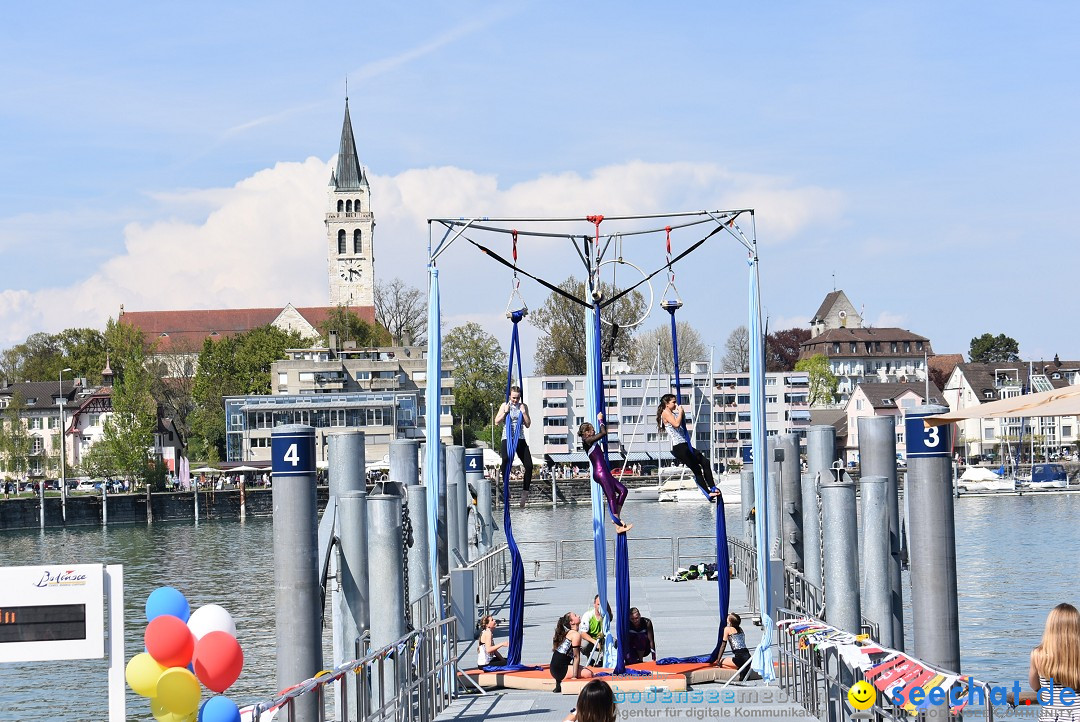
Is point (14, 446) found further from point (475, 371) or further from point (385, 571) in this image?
point (385, 571)

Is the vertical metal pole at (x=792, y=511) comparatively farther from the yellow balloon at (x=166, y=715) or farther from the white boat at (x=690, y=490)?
the white boat at (x=690, y=490)

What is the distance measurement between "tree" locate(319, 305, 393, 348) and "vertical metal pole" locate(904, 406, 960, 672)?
399 ft

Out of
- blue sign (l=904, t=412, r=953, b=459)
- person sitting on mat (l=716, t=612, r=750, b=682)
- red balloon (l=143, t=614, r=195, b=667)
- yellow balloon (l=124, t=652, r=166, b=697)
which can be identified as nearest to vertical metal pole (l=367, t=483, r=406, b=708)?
red balloon (l=143, t=614, r=195, b=667)

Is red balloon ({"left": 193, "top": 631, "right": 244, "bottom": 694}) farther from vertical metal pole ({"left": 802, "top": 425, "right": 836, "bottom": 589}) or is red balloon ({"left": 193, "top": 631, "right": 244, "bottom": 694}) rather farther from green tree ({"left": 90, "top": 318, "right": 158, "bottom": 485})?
green tree ({"left": 90, "top": 318, "right": 158, "bottom": 485})

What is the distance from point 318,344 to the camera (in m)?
134

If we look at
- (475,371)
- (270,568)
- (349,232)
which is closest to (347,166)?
(349,232)

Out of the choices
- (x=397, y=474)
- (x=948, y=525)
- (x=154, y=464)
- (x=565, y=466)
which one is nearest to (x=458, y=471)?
(x=397, y=474)

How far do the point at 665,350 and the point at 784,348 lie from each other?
172 ft

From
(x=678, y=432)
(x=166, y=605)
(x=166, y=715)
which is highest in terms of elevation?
(x=678, y=432)

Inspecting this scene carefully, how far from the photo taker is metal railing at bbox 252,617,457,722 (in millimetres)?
9909

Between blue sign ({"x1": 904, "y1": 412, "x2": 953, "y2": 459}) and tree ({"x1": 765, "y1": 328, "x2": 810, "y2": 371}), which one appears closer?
blue sign ({"x1": 904, "y1": 412, "x2": 953, "y2": 459})

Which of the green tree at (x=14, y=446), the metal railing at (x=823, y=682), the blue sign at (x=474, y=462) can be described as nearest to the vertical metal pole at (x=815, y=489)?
the metal railing at (x=823, y=682)

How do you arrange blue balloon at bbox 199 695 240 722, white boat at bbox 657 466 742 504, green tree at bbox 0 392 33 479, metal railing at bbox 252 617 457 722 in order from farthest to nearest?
green tree at bbox 0 392 33 479 < white boat at bbox 657 466 742 504 < blue balloon at bbox 199 695 240 722 < metal railing at bbox 252 617 457 722

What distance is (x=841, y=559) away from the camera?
45.4ft
